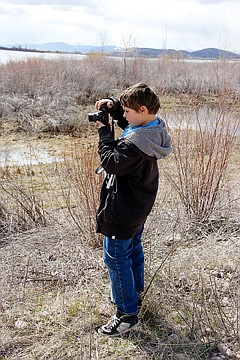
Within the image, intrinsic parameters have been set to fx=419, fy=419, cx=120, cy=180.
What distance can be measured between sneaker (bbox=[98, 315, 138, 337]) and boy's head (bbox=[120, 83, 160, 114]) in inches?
48.0

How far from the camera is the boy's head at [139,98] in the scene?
217 centimetres

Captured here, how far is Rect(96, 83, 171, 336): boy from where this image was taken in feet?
7.07

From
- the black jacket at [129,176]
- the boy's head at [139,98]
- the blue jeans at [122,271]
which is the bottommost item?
the blue jeans at [122,271]

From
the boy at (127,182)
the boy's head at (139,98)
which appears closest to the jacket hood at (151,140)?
the boy at (127,182)

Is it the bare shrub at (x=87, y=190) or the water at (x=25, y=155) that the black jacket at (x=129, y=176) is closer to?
the bare shrub at (x=87, y=190)

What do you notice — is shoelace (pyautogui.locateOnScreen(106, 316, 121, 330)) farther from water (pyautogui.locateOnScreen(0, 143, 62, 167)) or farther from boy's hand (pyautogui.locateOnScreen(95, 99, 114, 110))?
water (pyautogui.locateOnScreen(0, 143, 62, 167))

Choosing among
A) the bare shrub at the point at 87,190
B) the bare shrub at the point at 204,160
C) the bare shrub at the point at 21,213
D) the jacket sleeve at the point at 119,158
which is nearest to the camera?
the jacket sleeve at the point at 119,158

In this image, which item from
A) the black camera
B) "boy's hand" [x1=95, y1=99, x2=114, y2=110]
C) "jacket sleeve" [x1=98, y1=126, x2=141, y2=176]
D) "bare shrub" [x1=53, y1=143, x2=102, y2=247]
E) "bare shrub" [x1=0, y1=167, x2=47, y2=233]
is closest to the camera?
"jacket sleeve" [x1=98, y1=126, x2=141, y2=176]

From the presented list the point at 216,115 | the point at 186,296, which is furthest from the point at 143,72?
the point at 186,296

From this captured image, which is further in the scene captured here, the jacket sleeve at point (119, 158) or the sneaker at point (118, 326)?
the sneaker at point (118, 326)

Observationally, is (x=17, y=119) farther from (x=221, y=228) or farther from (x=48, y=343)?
(x=48, y=343)

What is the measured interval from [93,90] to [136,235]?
1876 centimetres

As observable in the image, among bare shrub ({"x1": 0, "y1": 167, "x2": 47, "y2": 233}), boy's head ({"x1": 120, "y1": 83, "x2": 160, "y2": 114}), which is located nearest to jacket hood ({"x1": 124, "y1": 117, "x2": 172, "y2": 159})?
boy's head ({"x1": 120, "y1": 83, "x2": 160, "y2": 114})

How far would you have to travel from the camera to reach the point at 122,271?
2.38 metres
